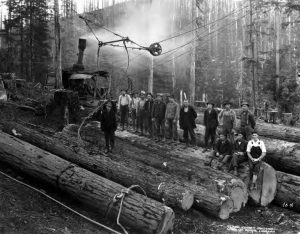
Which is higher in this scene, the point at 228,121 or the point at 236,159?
the point at 228,121

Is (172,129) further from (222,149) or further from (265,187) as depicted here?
(265,187)

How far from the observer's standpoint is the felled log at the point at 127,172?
8281 mm

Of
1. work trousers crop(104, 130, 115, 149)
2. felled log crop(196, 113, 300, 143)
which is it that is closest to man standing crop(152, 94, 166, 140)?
work trousers crop(104, 130, 115, 149)

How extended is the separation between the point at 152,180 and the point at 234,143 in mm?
3593

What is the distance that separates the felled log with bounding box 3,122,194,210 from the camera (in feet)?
27.2

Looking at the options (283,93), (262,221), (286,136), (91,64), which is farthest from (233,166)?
(91,64)

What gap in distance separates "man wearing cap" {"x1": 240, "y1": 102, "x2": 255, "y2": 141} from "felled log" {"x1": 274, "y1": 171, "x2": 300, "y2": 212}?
218cm

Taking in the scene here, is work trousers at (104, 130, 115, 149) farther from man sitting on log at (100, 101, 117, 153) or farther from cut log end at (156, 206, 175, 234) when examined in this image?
cut log end at (156, 206, 175, 234)

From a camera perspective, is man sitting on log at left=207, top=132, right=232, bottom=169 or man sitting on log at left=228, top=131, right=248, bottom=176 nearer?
man sitting on log at left=228, top=131, right=248, bottom=176

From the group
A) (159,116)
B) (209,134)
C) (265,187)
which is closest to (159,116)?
(159,116)

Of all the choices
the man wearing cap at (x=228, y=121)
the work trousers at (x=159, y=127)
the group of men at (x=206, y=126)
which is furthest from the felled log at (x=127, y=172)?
the work trousers at (x=159, y=127)

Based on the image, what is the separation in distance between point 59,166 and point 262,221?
571 cm

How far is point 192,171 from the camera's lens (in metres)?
9.93

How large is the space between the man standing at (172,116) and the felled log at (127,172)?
3.94 meters
